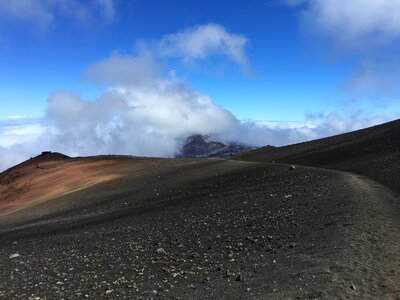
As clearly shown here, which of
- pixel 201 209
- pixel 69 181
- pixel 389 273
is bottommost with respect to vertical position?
pixel 389 273

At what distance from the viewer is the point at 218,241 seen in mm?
13031

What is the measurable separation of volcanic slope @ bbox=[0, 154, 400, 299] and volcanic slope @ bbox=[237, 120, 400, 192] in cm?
204

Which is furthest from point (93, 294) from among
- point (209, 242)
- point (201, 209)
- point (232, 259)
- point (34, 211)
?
point (34, 211)

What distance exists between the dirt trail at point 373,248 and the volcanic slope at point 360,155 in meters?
2.89

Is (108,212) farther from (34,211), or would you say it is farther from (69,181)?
(69,181)

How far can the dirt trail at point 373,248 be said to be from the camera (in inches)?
322

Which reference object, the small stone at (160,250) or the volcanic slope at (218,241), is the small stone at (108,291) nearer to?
the volcanic slope at (218,241)

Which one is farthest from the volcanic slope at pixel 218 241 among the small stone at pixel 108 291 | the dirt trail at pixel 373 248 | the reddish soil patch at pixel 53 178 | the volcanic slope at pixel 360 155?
the reddish soil patch at pixel 53 178

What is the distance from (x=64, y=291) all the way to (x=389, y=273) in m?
7.31

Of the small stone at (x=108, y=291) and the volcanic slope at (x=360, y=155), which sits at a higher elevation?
the volcanic slope at (x=360, y=155)

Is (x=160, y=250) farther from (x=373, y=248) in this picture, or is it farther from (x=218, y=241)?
(x=373, y=248)

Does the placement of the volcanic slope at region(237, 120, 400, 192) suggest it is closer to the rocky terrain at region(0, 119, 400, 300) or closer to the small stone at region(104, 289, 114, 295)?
the rocky terrain at region(0, 119, 400, 300)

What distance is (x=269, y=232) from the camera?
13078 millimetres

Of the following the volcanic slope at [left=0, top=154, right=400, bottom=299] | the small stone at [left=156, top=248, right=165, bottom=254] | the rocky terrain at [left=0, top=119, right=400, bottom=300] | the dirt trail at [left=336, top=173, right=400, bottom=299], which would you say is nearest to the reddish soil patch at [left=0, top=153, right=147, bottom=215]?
the rocky terrain at [left=0, top=119, right=400, bottom=300]
